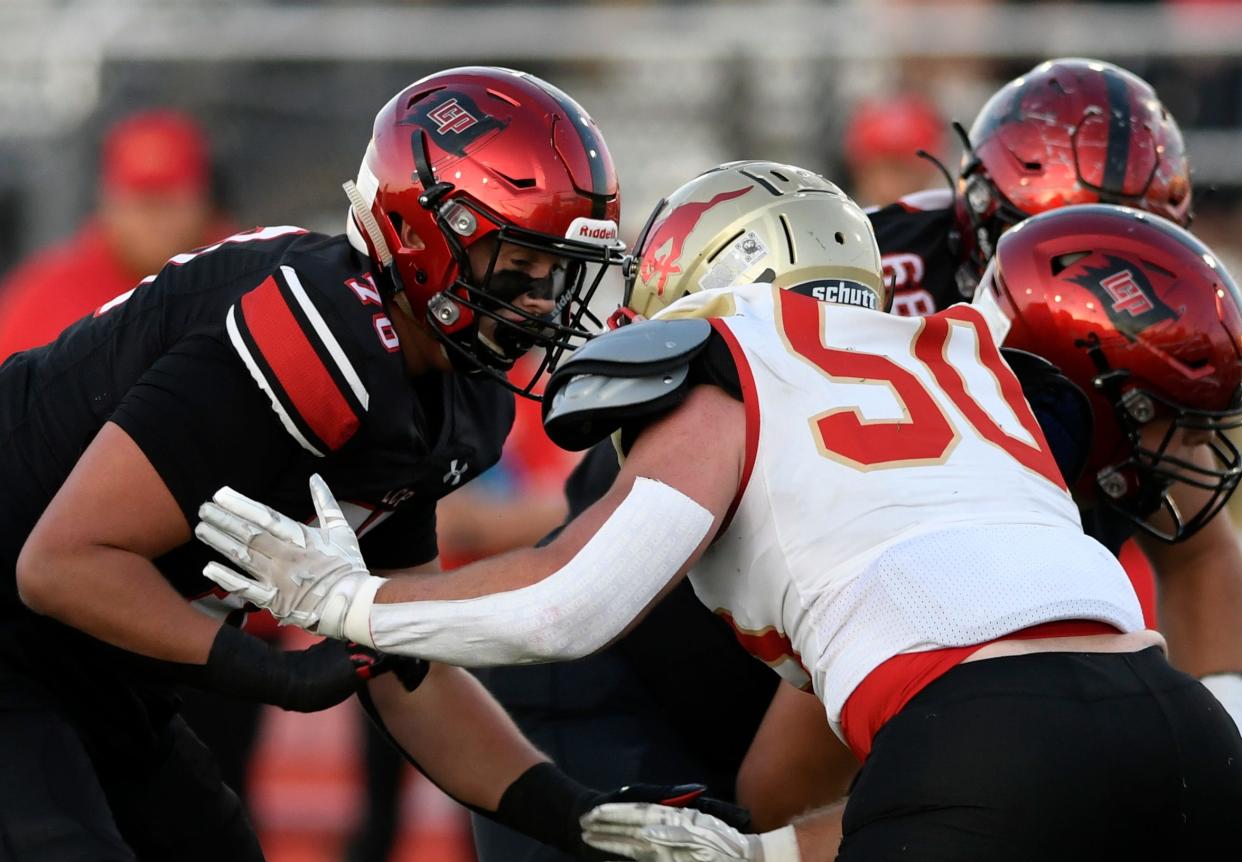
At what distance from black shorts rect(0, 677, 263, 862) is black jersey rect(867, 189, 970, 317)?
6.04 feet

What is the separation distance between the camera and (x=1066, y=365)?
3.20 metres

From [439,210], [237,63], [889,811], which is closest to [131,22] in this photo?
[237,63]

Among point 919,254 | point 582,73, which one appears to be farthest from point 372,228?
point 582,73

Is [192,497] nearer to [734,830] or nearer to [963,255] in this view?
[734,830]

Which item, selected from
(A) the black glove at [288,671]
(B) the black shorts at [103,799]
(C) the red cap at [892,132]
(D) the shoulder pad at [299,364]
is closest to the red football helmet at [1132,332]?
(D) the shoulder pad at [299,364]

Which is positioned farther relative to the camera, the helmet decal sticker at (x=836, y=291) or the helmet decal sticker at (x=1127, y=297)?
the helmet decal sticker at (x=1127, y=297)

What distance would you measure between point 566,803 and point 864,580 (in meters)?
0.91

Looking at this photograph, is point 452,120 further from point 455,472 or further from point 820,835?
point 820,835

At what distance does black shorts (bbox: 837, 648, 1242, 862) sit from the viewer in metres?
2.17

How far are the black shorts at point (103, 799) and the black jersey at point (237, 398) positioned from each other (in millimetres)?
158

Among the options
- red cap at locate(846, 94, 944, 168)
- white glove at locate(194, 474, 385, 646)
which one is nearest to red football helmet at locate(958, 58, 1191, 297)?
white glove at locate(194, 474, 385, 646)

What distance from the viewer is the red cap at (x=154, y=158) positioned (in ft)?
20.0

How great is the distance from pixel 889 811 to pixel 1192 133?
664 cm

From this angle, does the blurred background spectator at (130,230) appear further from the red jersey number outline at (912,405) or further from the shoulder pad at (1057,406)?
the red jersey number outline at (912,405)
